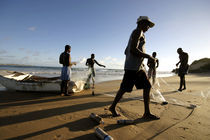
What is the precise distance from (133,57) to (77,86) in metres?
3.92

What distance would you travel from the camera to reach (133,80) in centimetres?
286

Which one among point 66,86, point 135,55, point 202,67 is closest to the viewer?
point 135,55

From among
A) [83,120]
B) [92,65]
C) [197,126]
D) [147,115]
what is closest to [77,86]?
[92,65]

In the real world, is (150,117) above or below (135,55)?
below

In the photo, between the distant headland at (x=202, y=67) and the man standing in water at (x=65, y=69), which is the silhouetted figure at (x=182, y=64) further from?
the distant headland at (x=202, y=67)

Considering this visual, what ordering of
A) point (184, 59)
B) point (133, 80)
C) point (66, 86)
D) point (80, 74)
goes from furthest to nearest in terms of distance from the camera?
1. point (80, 74)
2. point (184, 59)
3. point (66, 86)
4. point (133, 80)

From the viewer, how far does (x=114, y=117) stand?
2.87m

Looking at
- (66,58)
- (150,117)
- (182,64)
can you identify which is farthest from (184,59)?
(66,58)

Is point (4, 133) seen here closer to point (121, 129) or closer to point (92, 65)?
point (121, 129)

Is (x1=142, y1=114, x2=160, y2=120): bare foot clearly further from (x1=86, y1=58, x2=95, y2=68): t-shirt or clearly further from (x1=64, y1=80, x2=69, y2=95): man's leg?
(x1=86, y1=58, x2=95, y2=68): t-shirt

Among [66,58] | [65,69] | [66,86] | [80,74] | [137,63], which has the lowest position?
[66,86]

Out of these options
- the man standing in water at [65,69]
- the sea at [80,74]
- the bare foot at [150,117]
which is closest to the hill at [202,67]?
the sea at [80,74]

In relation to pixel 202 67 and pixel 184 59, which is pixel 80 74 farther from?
pixel 202 67

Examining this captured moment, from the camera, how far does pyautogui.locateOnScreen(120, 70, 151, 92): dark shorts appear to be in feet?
9.26
